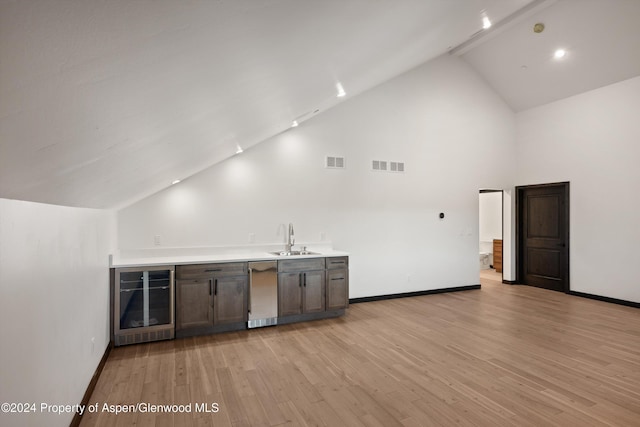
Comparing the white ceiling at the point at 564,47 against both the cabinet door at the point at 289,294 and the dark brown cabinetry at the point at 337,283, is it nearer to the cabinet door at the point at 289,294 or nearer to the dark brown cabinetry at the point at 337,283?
Answer: the dark brown cabinetry at the point at 337,283

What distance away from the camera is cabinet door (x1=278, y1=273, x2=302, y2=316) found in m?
4.42

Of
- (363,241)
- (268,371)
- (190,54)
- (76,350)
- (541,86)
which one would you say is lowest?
(268,371)

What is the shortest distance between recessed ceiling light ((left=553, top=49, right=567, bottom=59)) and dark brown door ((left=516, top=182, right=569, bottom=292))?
2.20 m

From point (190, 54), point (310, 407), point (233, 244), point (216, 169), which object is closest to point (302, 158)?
point (216, 169)

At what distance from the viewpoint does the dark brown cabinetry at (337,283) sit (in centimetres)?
472

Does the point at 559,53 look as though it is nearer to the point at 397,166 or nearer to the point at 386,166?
the point at 397,166

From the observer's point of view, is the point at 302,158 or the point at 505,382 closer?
the point at 505,382

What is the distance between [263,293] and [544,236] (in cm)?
563

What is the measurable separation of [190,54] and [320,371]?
9.66 ft

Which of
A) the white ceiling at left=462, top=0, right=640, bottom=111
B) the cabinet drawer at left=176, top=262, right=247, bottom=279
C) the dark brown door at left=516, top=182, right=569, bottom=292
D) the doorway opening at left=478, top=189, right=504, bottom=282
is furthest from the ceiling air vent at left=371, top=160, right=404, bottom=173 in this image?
the doorway opening at left=478, top=189, right=504, bottom=282

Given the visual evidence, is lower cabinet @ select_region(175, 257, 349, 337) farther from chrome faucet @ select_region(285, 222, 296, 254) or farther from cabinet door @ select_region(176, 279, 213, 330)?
chrome faucet @ select_region(285, 222, 296, 254)

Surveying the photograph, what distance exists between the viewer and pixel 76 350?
2.28 metres

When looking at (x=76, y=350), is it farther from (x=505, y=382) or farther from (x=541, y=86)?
(x=541, y=86)

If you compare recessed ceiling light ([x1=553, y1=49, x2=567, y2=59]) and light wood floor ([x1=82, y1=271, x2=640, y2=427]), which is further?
recessed ceiling light ([x1=553, y1=49, x2=567, y2=59])
